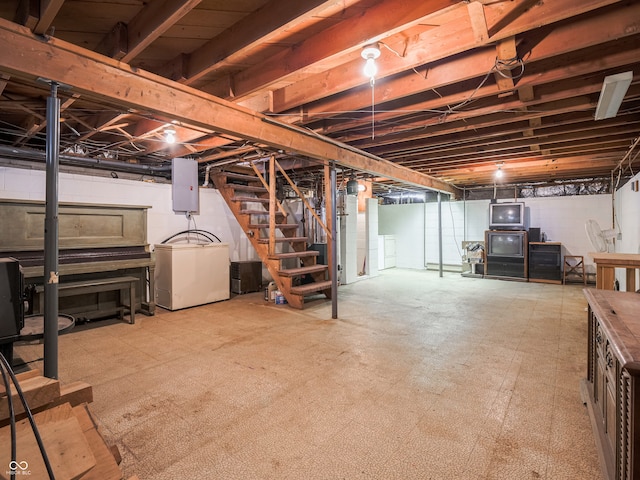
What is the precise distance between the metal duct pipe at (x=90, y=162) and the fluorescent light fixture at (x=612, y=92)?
17.2 feet

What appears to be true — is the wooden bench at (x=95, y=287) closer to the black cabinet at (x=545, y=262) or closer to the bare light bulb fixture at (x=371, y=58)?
the bare light bulb fixture at (x=371, y=58)

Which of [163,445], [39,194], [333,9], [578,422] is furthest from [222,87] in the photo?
[578,422]

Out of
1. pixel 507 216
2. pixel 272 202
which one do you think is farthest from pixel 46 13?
pixel 507 216

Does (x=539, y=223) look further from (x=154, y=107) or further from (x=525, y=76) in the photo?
(x=154, y=107)

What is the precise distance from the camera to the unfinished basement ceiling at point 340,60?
5.62ft

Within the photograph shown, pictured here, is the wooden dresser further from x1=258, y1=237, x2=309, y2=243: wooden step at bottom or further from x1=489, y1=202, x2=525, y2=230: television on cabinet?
x1=489, y1=202, x2=525, y2=230: television on cabinet

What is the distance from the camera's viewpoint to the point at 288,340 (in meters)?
3.31

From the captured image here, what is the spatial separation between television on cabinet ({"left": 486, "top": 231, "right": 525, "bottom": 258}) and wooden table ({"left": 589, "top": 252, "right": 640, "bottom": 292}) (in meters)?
4.19

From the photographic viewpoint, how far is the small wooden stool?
21.8ft

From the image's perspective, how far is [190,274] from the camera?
467 centimetres

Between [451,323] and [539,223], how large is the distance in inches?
208

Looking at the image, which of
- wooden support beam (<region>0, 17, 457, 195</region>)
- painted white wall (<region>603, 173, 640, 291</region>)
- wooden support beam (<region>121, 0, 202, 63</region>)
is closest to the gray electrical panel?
wooden support beam (<region>0, 17, 457, 195</region>)

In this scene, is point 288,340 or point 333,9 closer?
point 333,9

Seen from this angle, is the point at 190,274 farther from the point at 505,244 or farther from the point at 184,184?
the point at 505,244
